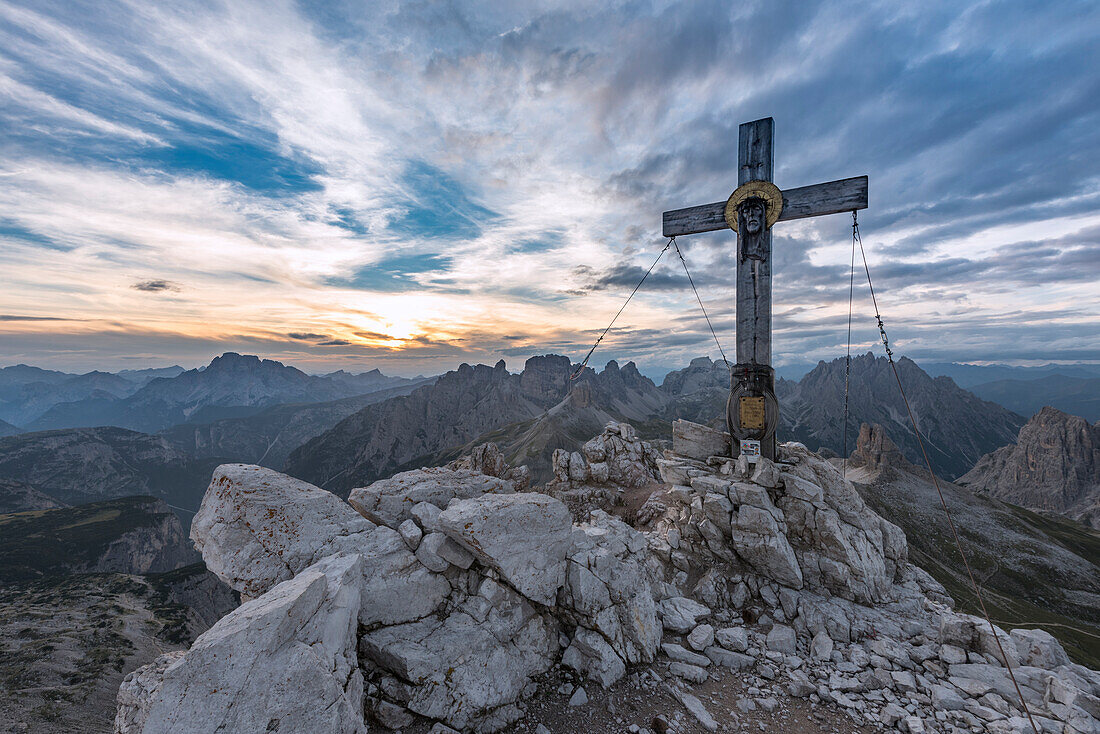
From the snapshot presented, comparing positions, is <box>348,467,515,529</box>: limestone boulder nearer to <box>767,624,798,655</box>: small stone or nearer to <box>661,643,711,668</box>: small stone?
<box>661,643,711,668</box>: small stone

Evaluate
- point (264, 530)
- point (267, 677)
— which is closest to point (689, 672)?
point (267, 677)

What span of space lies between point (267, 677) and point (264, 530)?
3615 millimetres

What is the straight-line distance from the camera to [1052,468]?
154m

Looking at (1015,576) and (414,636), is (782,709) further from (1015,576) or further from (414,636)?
(1015,576)

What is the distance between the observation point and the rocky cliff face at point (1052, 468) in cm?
14750

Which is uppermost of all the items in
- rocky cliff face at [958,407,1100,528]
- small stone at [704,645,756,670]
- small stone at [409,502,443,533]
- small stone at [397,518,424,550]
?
small stone at [409,502,443,533]

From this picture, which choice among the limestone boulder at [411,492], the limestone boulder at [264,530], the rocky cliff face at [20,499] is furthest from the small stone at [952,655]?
the rocky cliff face at [20,499]

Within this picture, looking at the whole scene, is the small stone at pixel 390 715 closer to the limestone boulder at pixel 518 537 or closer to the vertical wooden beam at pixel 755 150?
the limestone boulder at pixel 518 537

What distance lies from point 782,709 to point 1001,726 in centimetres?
371

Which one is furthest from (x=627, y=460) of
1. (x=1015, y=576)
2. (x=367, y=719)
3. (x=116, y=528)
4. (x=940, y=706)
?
(x=116, y=528)

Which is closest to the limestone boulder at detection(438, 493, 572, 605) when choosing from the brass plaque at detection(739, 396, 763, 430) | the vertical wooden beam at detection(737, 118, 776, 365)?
the brass plaque at detection(739, 396, 763, 430)

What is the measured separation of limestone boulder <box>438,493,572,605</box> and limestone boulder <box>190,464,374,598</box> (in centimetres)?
228

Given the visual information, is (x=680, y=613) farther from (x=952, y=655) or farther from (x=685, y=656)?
(x=952, y=655)

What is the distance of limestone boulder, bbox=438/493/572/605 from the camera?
8.65m
